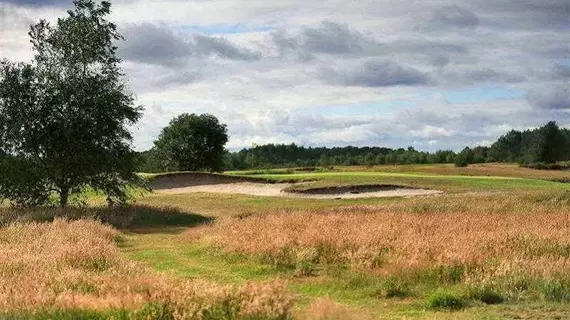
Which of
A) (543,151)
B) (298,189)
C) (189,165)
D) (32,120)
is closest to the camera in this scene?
(32,120)

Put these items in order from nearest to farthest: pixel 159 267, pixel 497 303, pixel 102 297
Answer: pixel 102 297 → pixel 497 303 → pixel 159 267

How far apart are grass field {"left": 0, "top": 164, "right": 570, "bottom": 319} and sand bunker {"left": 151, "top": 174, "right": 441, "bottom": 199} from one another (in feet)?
65.8

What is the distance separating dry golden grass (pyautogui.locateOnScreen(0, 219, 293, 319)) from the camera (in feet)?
29.7

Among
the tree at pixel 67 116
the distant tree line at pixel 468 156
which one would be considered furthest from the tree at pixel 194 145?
the tree at pixel 67 116

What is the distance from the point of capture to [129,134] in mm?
35844

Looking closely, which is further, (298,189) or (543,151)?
(543,151)

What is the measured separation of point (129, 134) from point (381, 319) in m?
27.3

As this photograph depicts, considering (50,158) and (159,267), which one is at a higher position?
(50,158)

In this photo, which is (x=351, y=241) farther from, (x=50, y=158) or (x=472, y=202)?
(x=50, y=158)

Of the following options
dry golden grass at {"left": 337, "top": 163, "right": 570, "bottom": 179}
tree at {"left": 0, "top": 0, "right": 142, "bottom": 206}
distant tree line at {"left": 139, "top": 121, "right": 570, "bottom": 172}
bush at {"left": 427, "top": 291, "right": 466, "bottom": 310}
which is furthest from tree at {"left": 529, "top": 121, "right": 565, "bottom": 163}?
bush at {"left": 427, "top": 291, "right": 466, "bottom": 310}

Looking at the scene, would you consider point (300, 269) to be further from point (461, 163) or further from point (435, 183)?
point (461, 163)

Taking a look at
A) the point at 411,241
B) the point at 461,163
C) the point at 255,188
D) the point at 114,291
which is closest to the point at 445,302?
the point at 411,241

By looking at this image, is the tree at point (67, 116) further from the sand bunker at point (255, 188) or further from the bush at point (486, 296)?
the bush at point (486, 296)

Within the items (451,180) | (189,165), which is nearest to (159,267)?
(451,180)
